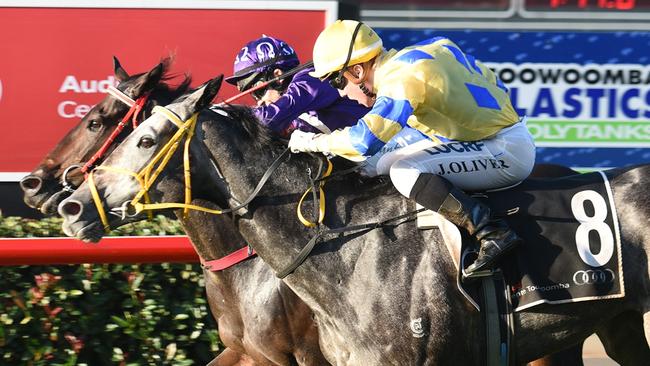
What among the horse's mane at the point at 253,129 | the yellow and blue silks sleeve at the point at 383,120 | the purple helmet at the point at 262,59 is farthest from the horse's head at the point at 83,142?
the yellow and blue silks sleeve at the point at 383,120

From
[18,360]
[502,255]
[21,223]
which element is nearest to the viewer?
[502,255]

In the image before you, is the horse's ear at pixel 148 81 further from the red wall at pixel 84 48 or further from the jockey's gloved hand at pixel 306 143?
the red wall at pixel 84 48

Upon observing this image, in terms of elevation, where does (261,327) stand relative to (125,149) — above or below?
below

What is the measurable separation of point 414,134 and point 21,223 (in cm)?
248

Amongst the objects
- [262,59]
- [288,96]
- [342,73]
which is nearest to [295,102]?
[288,96]

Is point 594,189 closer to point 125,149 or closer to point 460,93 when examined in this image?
point 460,93

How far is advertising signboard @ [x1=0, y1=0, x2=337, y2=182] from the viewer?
6.86 metres

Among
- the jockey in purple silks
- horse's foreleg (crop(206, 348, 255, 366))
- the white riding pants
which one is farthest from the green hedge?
the white riding pants

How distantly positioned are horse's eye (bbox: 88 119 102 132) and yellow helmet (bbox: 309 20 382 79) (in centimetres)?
159

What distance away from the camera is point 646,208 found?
13.4 ft

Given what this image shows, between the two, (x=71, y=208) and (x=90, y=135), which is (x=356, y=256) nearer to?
(x=71, y=208)

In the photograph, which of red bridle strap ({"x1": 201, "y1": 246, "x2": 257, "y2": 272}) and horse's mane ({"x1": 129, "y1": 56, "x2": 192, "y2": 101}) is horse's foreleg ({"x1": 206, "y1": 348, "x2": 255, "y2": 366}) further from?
horse's mane ({"x1": 129, "y1": 56, "x2": 192, "y2": 101})

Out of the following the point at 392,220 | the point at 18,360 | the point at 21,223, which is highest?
the point at 392,220

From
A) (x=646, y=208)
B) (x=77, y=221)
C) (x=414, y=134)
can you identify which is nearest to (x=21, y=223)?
(x=77, y=221)
